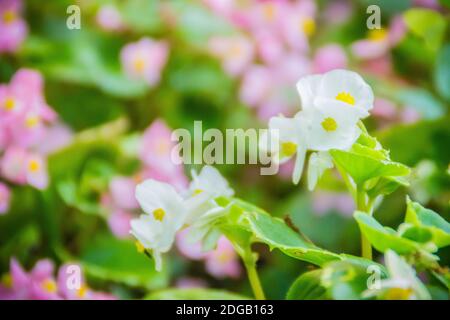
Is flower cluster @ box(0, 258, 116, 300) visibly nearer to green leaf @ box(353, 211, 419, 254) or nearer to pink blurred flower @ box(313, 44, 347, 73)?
green leaf @ box(353, 211, 419, 254)

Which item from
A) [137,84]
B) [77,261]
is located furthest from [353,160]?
[137,84]

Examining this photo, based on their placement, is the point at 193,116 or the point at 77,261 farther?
the point at 193,116

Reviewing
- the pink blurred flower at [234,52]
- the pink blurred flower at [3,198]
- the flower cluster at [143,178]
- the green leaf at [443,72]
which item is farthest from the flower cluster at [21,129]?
the green leaf at [443,72]

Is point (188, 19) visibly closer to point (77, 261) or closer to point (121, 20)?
point (121, 20)

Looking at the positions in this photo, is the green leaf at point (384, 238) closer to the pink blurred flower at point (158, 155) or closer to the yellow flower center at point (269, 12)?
the pink blurred flower at point (158, 155)

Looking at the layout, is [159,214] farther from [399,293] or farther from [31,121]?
[31,121]

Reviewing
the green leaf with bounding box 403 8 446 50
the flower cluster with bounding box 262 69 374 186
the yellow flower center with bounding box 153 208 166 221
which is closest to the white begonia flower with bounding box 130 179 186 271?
the yellow flower center with bounding box 153 208 166 221
